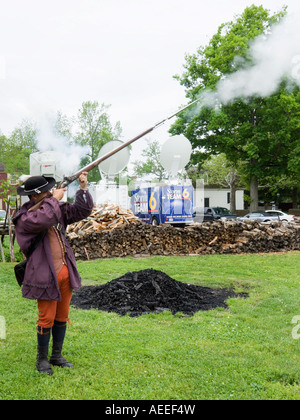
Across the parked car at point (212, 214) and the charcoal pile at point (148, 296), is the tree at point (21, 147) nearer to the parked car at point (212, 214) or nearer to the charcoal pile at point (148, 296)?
the parked car at point (212, 214)

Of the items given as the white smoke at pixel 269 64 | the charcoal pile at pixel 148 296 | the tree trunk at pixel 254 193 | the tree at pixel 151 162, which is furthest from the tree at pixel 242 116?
the charcoal pile at pixel 148 296

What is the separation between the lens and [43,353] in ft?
13.1

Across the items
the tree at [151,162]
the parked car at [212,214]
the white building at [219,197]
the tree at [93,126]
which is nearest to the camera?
the tree at [93,126]

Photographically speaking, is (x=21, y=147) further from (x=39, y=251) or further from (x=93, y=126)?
(x=39, y=251)

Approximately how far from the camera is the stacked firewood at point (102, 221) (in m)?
13.1

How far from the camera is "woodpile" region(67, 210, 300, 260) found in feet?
41.2

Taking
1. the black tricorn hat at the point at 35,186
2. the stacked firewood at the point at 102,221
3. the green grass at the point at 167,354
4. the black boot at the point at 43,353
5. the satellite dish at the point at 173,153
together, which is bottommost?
the green grass at the point at 167,354

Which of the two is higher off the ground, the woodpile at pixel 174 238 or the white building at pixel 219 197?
the white building at pixel 219 197

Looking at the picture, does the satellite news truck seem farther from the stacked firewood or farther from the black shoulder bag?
the black shoulder bag

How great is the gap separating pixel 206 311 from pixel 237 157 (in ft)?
86.7

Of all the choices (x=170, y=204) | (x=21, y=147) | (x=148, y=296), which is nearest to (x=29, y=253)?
(x=148, y=296)

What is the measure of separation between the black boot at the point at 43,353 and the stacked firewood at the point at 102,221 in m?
8.60

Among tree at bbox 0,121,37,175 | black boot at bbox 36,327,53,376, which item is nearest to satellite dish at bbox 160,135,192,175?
black boot at bbox 36,327,53,376

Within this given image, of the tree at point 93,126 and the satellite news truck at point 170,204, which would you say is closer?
the satellite news truck at point 170,204
